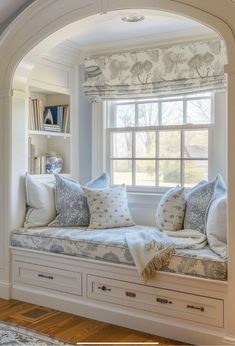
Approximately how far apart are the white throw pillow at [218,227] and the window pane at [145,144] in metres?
1.20

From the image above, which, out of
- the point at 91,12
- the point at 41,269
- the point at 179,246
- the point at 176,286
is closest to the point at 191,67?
the point at 91,12

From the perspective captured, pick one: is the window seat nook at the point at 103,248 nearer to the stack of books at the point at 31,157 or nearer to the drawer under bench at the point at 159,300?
the drawer under bench at the point at 159,300

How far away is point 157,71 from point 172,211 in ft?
4.27

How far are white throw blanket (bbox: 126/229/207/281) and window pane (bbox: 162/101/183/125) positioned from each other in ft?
4.13

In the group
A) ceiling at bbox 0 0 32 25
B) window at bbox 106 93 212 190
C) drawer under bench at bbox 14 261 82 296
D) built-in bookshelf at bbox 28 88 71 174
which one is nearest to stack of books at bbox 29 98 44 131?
built-in bookshelf at bbox 28 88 71 174

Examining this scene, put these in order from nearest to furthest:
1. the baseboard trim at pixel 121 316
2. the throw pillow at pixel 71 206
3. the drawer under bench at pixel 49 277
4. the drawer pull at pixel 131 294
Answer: the baseboard trim at pixel 121 316, the drawer pull at pixel 131 294, the drawer under bench at pixel 49 277, the throw pillow at pixel 71 206

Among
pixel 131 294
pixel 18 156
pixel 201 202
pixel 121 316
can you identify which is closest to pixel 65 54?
pixel 18 156

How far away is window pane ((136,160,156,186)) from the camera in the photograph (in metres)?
3.71

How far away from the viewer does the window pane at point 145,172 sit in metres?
3.71

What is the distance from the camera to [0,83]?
11.1 feet

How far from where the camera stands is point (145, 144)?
3.76m

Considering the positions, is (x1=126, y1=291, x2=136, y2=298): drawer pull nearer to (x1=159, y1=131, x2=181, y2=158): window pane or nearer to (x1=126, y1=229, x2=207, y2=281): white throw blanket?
(x1=126, y1=229, x2=207, y2=281): white throw blanket

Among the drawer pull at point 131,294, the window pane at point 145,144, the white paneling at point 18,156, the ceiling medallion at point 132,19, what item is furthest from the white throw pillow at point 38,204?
the ceiling medallion at point 132,19

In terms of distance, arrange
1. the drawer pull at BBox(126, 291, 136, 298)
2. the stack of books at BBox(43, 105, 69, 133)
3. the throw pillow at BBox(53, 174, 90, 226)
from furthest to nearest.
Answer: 1. the stack of books at BBox(43, 105, 69, 133)
2. the throw pillow at BBox(53, 174, 90, 226)
3. the drawer pull at BBox(126, 291, 136, 298)
